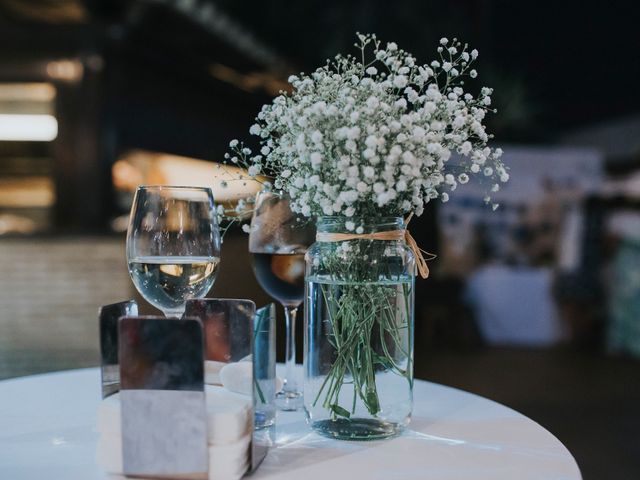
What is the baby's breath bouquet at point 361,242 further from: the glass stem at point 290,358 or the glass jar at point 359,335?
the glass stem at point 290,358

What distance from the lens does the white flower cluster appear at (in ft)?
3.25

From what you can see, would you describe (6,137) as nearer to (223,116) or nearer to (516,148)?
(223,116)

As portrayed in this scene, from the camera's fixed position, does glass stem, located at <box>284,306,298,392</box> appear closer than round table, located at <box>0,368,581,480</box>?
No

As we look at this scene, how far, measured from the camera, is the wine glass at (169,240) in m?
1.08

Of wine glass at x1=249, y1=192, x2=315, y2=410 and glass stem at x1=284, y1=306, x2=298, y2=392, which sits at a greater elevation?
wine glass at x1=249, y1=192, x2=315, y2=410

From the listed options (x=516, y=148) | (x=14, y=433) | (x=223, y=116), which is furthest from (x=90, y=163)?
(x=14, y=433)

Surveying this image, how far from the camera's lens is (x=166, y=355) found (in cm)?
86

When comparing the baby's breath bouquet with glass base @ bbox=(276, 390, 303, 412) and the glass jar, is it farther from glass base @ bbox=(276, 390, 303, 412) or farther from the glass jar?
glass base @ bbox=(276, 390, 303, 412)

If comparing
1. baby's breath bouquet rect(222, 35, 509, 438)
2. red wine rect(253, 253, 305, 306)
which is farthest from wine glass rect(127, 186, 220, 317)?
red wine rect(253, 253, 305, 306)

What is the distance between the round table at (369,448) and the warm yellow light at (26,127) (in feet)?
17.8

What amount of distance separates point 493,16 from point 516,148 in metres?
2.48

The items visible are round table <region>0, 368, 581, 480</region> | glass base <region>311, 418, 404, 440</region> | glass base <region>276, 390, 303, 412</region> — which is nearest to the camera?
round table <region>0, 368, 581, 480</region>

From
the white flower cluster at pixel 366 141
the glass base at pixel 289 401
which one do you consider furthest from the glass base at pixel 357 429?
the white flower cluster at pixel 366 141

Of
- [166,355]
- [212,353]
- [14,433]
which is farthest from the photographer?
[14,433]
